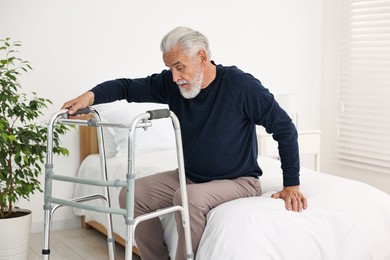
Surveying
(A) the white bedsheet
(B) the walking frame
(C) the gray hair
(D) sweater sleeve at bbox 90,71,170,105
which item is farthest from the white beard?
(A) the white bedsheet

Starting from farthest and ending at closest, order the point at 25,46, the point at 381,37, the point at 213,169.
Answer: the point at 381,37 → the point at 25,46 → the point at 213,169

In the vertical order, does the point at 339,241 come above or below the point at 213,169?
below

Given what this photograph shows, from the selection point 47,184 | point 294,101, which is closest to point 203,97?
point 47,184

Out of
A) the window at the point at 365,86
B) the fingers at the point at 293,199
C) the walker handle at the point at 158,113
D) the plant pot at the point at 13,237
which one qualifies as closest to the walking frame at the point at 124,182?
the walker handle at the point at 158,113

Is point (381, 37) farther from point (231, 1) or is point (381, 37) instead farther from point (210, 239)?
point (210, 239)

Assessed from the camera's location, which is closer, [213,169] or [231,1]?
[213,169]

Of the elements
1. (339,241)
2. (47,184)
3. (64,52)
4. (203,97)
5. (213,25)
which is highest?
(213,25)

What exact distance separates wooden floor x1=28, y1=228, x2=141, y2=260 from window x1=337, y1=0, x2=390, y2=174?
89.0 inches

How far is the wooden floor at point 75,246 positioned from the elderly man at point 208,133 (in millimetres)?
957

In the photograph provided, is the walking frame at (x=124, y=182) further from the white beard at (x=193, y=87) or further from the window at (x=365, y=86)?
the window at (x=365, y=86)

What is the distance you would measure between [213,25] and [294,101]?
88 cm

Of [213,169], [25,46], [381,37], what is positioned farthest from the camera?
[381,37]

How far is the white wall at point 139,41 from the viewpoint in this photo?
4457 millimetres

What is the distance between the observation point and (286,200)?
2793mm
